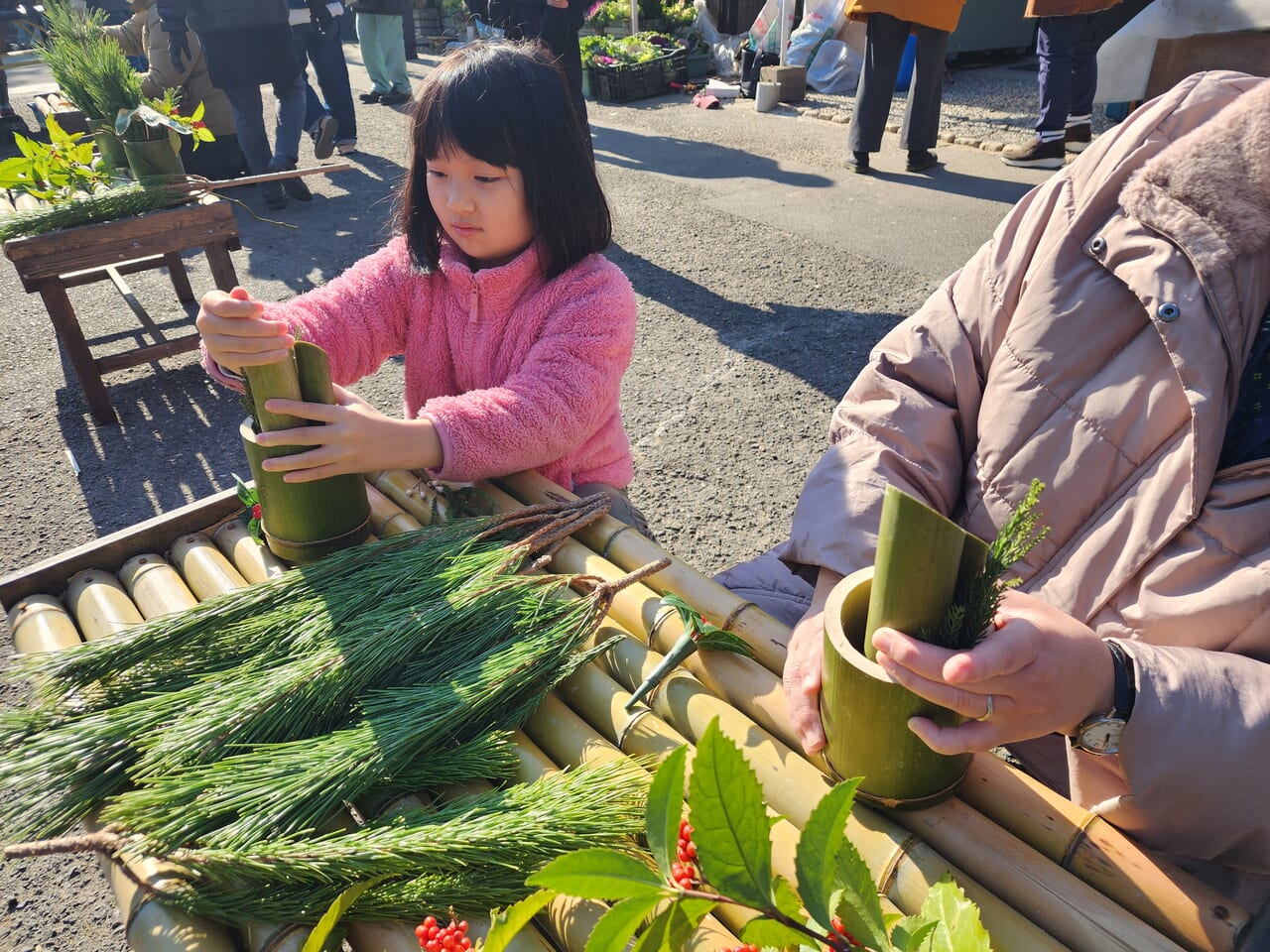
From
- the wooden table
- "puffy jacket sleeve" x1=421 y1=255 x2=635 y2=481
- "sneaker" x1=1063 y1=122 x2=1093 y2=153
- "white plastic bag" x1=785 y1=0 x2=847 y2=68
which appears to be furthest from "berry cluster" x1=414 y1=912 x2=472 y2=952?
"white plastic bag" x1=785 y1=0 x2=847 y2=68

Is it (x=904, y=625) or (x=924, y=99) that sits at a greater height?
(x=904, y=625)

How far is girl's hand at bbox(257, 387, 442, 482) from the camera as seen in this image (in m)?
1.33

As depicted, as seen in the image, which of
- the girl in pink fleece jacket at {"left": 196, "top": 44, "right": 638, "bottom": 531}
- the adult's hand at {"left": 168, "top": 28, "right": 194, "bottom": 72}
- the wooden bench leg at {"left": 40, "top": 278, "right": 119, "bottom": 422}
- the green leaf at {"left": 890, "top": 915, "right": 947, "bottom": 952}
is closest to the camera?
the green leaf at {"left": 890, "top": 915, "right": 947, "bottom": 952}

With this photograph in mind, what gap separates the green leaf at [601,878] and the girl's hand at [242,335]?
96 cm

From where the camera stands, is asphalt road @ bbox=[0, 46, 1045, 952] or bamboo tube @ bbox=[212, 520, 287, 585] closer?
bamboo tube @ bbox=[212, 520, 287, 585]

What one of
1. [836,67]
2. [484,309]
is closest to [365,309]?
[484,309]

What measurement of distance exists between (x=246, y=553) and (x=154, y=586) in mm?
161

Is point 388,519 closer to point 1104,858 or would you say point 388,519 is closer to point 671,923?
point 671,923

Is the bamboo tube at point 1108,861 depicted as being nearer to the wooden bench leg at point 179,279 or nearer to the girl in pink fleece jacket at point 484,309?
the girl in pink fleece jacket at point 484,309

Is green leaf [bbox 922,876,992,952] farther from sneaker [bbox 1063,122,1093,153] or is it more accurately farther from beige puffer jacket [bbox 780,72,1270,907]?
sneaker [bbox 1063,122,1093,153]

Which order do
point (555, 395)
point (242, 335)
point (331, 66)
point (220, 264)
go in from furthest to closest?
point (331, 66)
point (220, 264)
point (555, 395)
point (242, 335)

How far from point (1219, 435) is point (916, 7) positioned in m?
5.56

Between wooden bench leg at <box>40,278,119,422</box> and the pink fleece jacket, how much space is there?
8.30 feet

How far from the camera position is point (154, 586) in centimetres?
151
